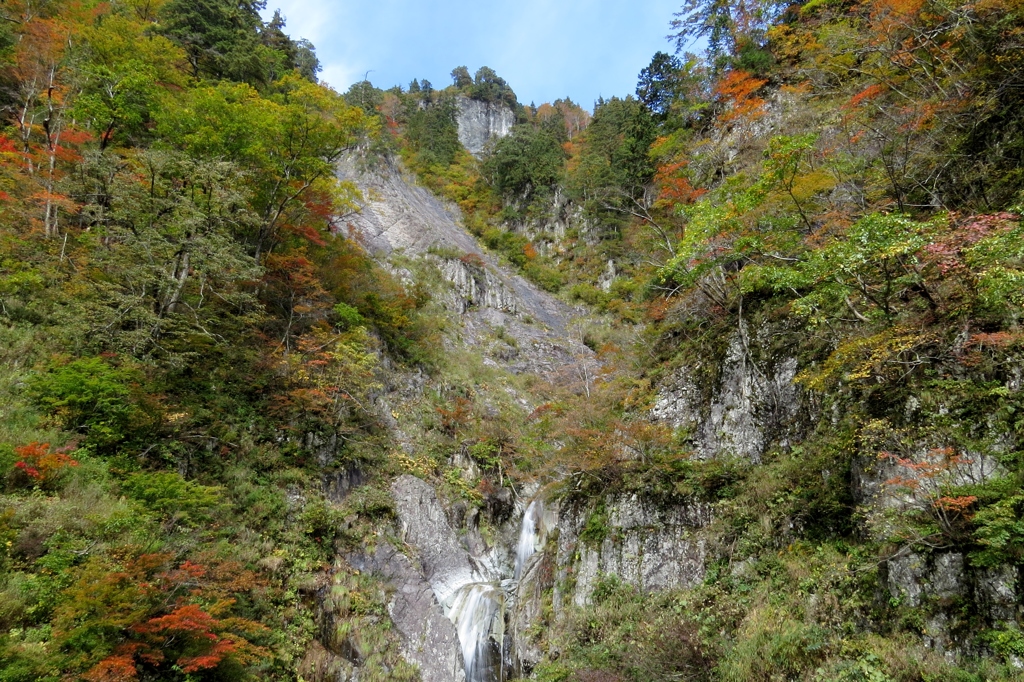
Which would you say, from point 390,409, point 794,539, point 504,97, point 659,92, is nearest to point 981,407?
point 794,539

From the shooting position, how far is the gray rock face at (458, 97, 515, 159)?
64938mm

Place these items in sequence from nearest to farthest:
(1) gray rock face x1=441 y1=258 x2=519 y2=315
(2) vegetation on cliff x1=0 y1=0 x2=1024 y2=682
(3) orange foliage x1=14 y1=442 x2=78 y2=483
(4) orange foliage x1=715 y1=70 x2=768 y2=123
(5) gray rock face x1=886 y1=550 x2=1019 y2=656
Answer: (5) gray rock face x1=886 y1=550 x2=1019 y2=656 < (2) vegetation on cliff x1=0 y1=0 x2=1024 y2=682 < (3) orange foliage x1=14 y1=442 x2=78 y2=483 < (4) orange foliage x1=715 y1=70 x2=768 y2=123 < (1) gray rock face x1=441 y1=258 x2=519 y2=315

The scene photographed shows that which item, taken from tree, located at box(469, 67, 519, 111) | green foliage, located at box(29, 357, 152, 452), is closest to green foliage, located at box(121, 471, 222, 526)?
green foliage, located at box(29, 357, 152, 452)

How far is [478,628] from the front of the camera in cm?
1224

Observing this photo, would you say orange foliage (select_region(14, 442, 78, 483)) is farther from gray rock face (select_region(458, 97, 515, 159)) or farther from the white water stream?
gray rock face (select_region(458, 97, 515, 159))

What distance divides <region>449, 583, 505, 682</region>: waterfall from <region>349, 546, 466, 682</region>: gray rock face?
0.32 meters

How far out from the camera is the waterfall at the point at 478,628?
1160cm

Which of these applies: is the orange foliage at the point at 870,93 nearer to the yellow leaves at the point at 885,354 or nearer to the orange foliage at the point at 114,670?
the yellow leaves at the point at 885,354

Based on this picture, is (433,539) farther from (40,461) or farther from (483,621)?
(40,461)

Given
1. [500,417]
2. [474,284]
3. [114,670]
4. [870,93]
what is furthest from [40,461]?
[474,284]

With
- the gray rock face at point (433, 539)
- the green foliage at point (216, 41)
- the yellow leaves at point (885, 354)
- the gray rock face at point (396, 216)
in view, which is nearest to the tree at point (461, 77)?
the gray rock face at point (396, 216)

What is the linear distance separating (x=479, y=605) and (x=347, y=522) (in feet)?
14.4

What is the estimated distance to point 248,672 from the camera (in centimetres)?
825

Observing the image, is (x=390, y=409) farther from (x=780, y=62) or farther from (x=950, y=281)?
(x=780, y=62)
